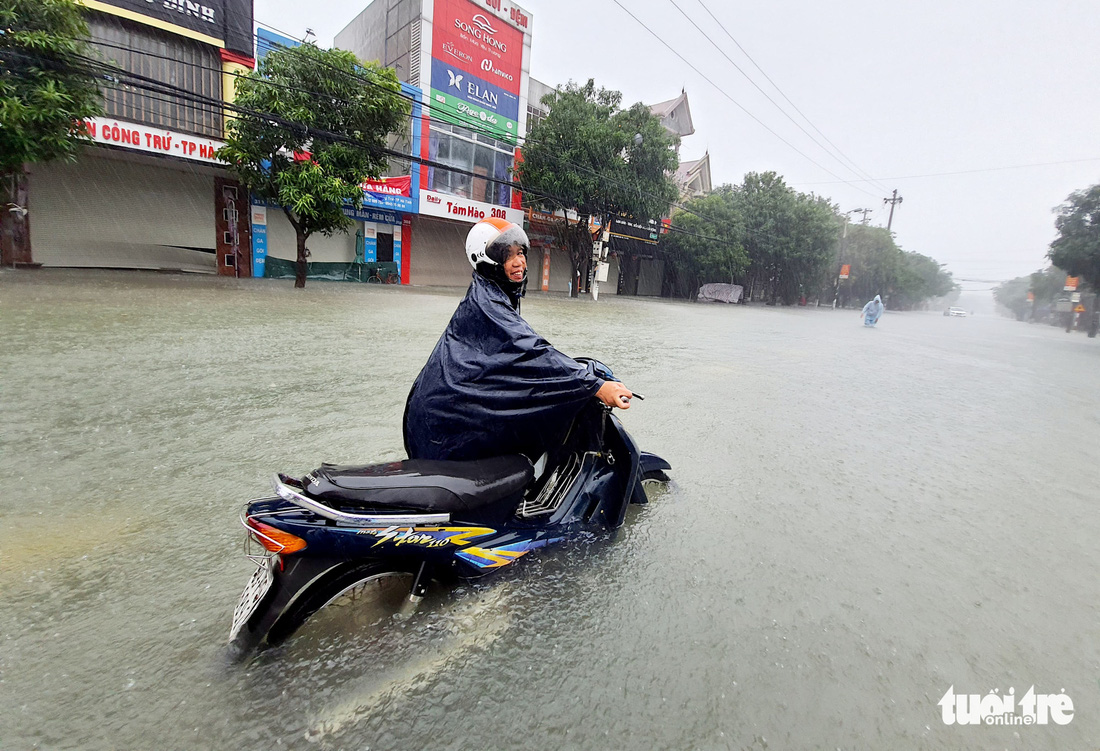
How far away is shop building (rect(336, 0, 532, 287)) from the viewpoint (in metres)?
20.7

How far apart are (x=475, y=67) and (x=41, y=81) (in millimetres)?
15050

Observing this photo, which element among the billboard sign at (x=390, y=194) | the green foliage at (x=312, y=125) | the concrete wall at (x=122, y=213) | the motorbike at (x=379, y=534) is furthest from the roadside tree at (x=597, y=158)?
the motorbike at (x=379, y=534)

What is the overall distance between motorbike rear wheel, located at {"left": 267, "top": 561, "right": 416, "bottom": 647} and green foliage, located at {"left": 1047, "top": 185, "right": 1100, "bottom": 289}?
97.1 ft

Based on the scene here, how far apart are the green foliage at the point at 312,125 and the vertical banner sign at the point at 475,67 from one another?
6.27 m

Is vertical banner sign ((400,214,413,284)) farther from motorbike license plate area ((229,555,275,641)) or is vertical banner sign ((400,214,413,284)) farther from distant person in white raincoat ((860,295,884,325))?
motorbike license plate area ((229,555,275,641))

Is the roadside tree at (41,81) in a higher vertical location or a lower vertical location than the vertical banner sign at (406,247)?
higher

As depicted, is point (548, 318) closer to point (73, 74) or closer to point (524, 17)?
point (73, 74)

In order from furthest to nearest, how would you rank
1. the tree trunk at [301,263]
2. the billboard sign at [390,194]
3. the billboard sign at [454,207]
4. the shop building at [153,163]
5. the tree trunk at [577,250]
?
1. the tree trunk at [577,250]
2. the billboard sign at [454,207]
3. the billboard sign at [390,194]
4. the tree trunk at [301,263]
5. the shop building at [153,163]

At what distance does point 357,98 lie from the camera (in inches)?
550

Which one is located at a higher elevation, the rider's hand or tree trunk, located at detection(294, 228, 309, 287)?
tree trunk, located at detection(294, 228, 309, 287)

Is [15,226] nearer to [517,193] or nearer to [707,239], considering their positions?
[517,193]

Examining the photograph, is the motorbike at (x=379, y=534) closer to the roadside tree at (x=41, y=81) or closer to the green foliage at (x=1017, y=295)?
the roadside tree at (x=41, y=81)

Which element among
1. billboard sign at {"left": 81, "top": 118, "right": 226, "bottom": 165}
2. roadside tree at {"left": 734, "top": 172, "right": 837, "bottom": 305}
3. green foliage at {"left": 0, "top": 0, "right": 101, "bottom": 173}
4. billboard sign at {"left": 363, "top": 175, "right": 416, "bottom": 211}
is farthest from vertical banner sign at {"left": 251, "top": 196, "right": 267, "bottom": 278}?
roadside tree at {"left": 734, "top": 172, "right": 837, "bottom": 305}

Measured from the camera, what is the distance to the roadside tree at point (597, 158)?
22.2m
